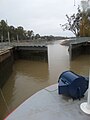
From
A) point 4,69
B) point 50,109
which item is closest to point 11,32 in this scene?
point 4,69

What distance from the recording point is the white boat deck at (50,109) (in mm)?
2699

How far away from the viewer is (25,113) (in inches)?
113

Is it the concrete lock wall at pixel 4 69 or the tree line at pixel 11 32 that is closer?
the concrete lock wall at pixel 4 69

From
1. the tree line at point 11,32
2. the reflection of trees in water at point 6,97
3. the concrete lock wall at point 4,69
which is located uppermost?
the tree line at point 11,32

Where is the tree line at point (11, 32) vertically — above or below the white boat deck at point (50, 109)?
above

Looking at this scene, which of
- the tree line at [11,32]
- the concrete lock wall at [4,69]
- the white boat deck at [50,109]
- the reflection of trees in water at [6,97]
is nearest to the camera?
the white boat deck at [50,109]

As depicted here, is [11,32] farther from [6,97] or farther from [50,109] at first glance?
[50,109]

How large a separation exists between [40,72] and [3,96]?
4.97 meters

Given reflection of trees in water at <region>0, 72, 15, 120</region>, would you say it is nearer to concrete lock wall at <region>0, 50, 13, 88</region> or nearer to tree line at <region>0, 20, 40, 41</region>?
concrete lock wall at <region>0, 50, 13, 88</region>

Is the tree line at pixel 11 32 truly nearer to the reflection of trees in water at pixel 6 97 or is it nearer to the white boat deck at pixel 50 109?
A: the reflection of trees in water at pixel 6 97

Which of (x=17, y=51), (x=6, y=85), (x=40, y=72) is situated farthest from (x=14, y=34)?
(x=6, y=85)

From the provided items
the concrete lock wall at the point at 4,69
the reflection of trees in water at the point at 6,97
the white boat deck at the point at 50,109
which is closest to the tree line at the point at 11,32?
the concrete lock wall at the point at 4,69

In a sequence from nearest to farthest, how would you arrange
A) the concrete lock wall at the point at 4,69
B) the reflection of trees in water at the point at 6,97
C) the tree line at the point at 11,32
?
the reflection of trees in water at the point at 6,97, the concrete lock wall at the point at 4,69, the tree line at the point at 11,32

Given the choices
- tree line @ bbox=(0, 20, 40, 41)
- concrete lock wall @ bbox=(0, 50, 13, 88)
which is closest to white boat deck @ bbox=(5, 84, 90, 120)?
concrete lock wall @ bbox=(0, 50, 13, 88)
